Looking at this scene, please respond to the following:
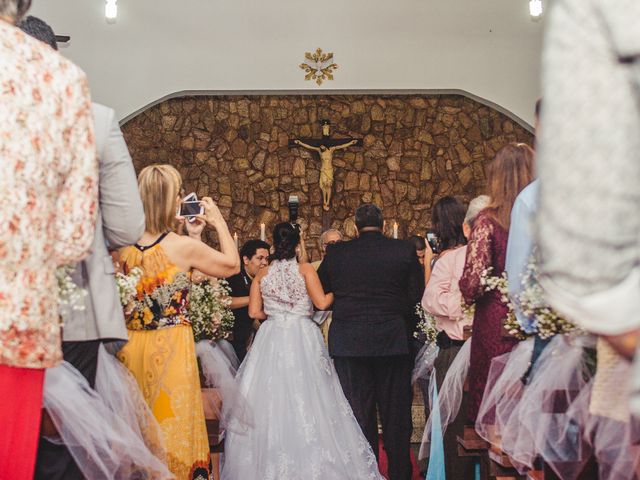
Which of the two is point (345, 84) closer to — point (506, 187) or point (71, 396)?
point (506, 187)

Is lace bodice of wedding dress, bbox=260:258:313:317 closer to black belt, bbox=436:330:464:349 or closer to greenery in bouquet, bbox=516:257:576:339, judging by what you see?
→ black belt, bbox=436:330:464:349

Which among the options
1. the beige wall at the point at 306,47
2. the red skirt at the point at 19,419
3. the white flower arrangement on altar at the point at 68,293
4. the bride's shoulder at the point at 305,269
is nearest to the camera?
the red skirt at the point at 19,419

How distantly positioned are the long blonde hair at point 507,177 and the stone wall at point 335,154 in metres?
6.61

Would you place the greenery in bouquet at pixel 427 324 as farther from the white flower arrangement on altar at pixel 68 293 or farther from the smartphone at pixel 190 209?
the white flower arrangement on altar at pixel 68 293

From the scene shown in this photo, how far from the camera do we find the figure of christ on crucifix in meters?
10.3

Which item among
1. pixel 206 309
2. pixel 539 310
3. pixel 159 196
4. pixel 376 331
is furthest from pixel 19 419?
pixel 376 331

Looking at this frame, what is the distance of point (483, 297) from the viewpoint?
3902 millimetres

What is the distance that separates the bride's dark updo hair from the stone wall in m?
4.62

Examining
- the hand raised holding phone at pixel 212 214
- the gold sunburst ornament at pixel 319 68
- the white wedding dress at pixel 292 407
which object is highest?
the gold sunburst ornament at pixel 319 68

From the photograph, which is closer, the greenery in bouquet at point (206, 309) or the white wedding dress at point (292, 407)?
the greenery in bouquet at point (206, 309)

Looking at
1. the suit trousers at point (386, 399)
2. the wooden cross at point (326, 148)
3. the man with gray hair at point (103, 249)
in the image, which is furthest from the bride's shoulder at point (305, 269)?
the wooden cross at point (326, 148)

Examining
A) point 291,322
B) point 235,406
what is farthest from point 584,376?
point 291,322

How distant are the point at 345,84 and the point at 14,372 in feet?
28.2

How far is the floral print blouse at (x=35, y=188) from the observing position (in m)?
1.62
